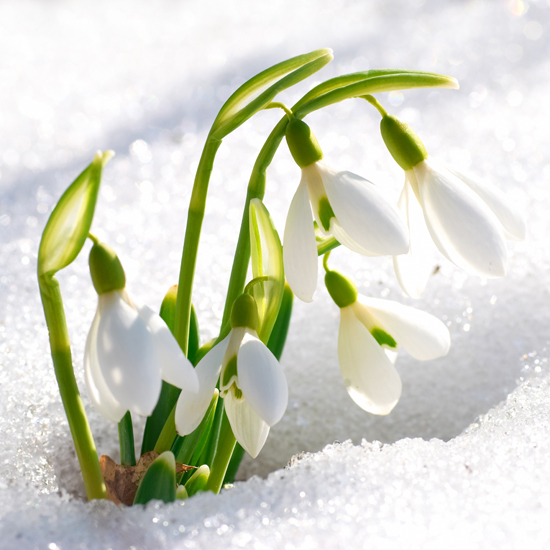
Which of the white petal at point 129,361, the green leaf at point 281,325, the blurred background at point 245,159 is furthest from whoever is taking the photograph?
the blurred background at point 245,159

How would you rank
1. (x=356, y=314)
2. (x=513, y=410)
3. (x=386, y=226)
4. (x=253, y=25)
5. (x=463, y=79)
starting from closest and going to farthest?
(x=386, y=226) → (x=356, y=314) → (x=513, y=410) → (x=463, y=79) → (x=253, y=25)

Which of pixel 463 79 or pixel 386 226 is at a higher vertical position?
pixel 463 79

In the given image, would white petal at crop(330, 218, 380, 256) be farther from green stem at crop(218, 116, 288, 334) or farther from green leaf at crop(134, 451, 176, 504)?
green leaf at crop(134, 451, 176, 504)

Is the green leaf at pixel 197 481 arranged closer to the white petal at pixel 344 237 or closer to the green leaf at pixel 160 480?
the green leaf at pixel 160 480

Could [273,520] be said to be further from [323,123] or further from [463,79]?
[463,79]

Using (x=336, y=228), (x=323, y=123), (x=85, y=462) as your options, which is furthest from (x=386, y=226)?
(x=323, y=123)

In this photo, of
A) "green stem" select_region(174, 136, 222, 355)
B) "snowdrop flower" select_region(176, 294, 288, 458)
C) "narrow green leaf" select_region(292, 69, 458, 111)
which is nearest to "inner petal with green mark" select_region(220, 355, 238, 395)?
"snowdrop flower" select_region(176, 294, 288, 458)

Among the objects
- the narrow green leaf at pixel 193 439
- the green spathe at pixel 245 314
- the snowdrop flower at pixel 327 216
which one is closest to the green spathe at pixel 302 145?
the snowdrop flower at pixel 327 216
